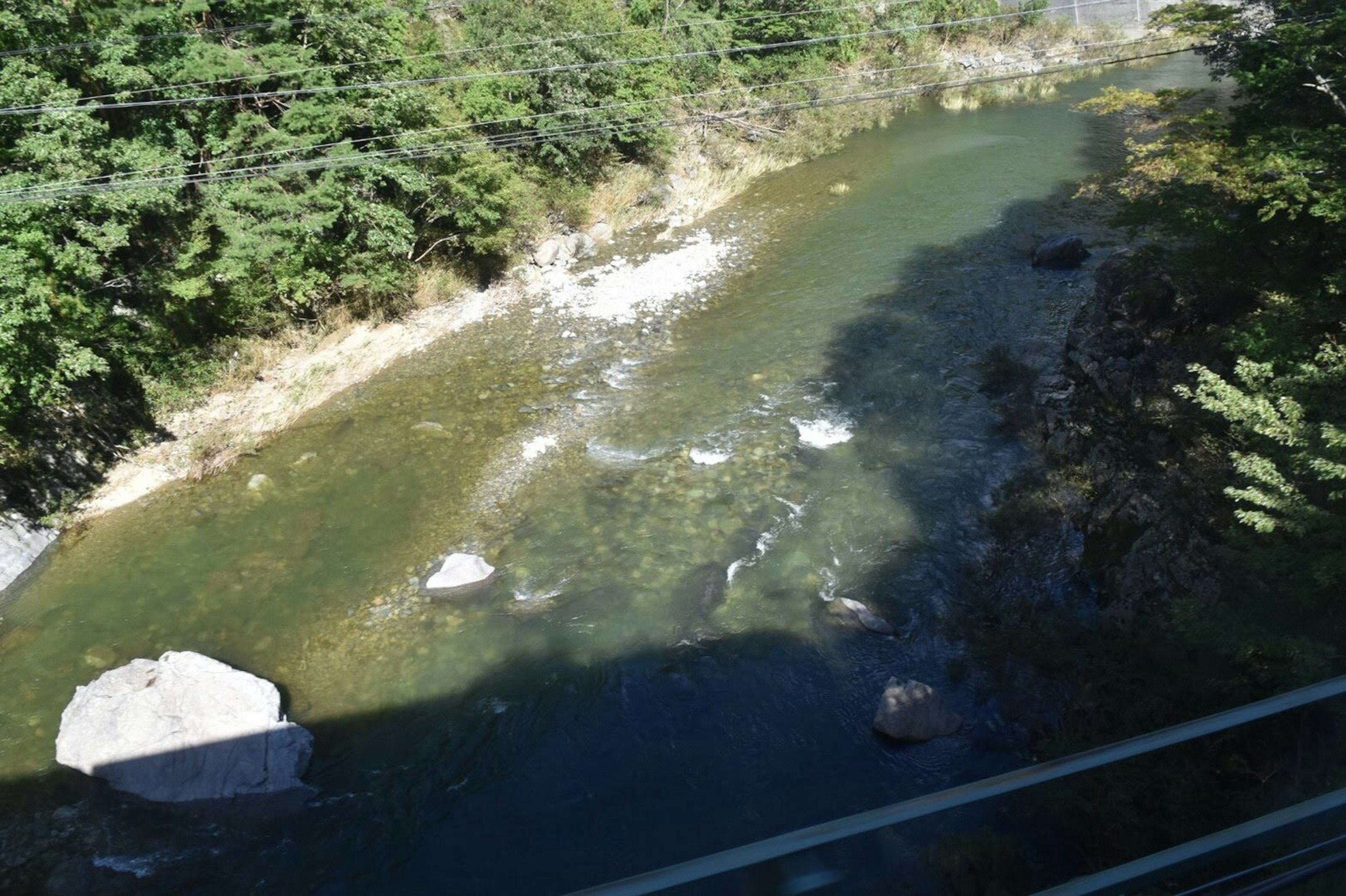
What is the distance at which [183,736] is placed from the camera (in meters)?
8.13

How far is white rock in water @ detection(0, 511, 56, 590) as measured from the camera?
11.2 metres

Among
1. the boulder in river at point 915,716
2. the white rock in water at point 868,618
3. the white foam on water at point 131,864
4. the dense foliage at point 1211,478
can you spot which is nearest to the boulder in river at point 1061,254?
the dense foliage at point 1211,478

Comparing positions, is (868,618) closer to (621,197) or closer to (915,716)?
(915,716)

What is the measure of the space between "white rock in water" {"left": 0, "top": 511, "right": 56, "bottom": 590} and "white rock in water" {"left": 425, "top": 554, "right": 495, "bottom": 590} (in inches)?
251

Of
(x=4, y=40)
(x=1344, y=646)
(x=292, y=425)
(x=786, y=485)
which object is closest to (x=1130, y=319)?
(x=786, y=485)

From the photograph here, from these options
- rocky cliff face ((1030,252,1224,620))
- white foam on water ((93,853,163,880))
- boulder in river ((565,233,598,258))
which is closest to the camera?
white foam on water ((93,853,163,880))

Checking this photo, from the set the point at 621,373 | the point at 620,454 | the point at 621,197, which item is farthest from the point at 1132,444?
the point at 621,197

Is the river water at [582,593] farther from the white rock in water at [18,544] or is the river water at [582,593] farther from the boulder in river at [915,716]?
the white rock in water at [18,544]

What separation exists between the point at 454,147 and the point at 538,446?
7.60m

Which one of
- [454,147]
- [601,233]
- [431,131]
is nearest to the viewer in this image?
[431,131]

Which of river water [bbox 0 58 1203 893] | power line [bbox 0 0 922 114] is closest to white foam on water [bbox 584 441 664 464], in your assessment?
river water [bbox 0 58 1203 893]

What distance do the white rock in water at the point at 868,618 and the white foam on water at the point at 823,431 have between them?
3.47 metres

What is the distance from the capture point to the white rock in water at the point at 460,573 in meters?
10.5

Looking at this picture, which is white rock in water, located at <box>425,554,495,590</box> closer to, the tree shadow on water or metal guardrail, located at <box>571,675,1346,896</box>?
the tree shadow on water
